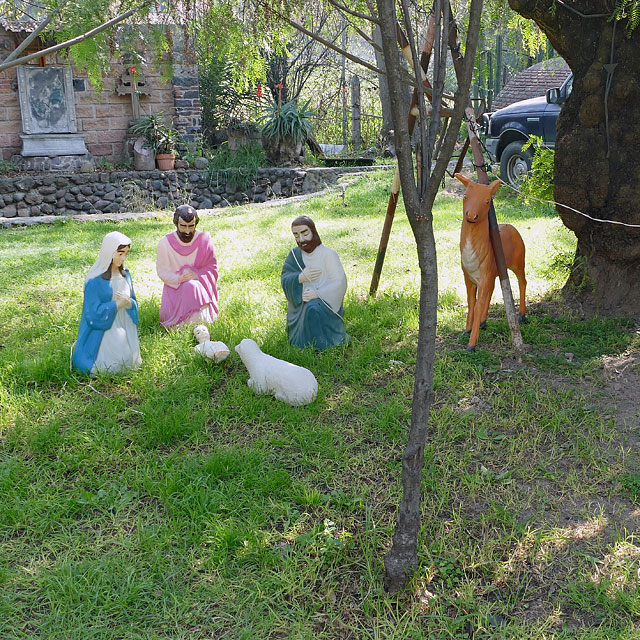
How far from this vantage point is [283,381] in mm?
4023

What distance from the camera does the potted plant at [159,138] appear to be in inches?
579

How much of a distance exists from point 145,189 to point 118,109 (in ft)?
8.32

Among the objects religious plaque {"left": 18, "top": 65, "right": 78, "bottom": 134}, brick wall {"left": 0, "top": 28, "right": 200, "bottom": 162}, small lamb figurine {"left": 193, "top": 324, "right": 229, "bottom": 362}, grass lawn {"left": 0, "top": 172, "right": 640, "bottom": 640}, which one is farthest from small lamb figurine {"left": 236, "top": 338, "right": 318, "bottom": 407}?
→ religious plaque {"left": 18, "top": 65, "right": 78, "bottom": 134}

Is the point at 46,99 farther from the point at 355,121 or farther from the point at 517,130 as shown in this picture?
the point at 517,130

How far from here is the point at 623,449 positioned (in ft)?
11.3

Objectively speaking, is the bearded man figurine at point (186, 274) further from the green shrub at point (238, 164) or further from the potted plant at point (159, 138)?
the potted plant at point (159, 138)

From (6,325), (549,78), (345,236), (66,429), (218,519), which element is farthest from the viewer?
(549,78)

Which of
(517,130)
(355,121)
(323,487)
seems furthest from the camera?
(355,121)

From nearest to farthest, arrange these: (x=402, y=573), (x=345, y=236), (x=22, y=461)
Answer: (x=402, y=573) → (x=22, y=461) → (x=345, y=236)

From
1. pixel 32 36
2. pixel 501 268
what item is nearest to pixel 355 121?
pixel 501 268

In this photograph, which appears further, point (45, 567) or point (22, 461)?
point (22, 461)

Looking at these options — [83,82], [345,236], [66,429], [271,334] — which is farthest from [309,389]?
[83,82]

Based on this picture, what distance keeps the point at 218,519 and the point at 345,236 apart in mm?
5965

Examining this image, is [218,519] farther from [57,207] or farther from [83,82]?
[83,82]
